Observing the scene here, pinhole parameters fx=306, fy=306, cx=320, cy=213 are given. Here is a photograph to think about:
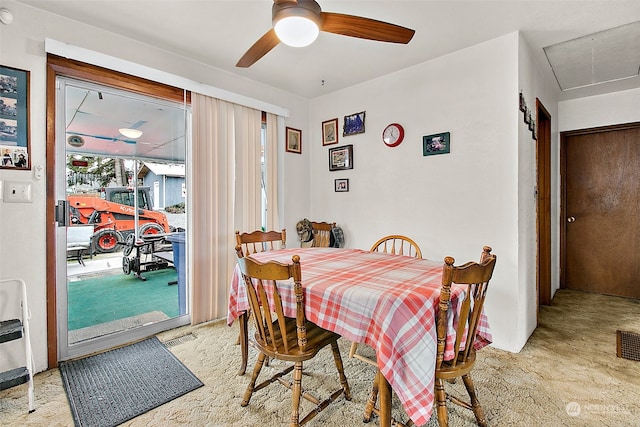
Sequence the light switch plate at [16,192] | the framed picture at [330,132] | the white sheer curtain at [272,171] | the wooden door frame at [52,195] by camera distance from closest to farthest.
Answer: the light switch plate at [16,192]
the wooden door frame at [52,195]
the white sheer curtain at [272,171]
the framed picture at [330,132]

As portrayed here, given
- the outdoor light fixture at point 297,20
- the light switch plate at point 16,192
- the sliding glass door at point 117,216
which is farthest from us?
the sliding glass door at point 117,216

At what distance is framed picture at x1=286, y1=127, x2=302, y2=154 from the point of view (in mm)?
3678

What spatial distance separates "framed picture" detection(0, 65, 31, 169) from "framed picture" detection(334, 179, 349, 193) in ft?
8.76

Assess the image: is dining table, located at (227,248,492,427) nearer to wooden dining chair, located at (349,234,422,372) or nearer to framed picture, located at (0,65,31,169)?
wooden dining chair, located at (349,234,422,372)

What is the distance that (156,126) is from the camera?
9.74ft

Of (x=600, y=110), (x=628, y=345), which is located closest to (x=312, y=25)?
(x=628, y=345)

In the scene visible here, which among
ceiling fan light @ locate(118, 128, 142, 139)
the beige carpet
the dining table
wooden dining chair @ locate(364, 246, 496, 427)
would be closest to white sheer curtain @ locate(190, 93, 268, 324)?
the beige carpet

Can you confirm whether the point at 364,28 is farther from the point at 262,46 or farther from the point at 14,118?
the point at 14,118

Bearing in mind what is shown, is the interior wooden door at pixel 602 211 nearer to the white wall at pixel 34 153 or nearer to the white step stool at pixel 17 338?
the white wall at pixel 34 153

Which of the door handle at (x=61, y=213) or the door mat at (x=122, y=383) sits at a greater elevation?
the door handle at (x=61, y=213)

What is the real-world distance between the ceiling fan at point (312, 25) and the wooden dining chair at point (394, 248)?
4.81 ft

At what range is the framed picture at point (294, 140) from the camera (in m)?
3.68

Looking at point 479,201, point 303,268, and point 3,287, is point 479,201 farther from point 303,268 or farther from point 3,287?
point 3,287

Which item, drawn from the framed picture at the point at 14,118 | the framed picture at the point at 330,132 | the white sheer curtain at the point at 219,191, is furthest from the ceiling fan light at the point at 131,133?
the framed picture at the point at 330,132
